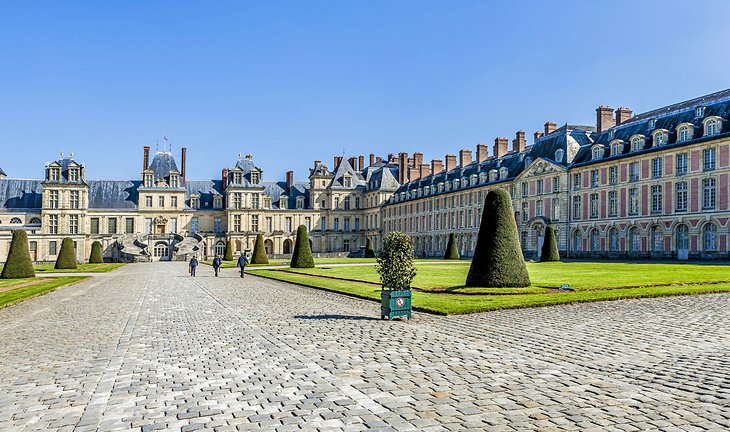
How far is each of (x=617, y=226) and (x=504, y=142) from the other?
2072 cm

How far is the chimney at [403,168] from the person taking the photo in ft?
262

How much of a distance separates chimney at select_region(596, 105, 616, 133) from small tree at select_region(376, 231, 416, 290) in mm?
43821

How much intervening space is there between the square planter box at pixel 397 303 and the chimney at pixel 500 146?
52.9 metres

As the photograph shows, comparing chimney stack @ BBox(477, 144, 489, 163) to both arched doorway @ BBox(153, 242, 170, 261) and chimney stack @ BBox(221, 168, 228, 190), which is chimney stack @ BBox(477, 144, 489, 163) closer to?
chimney stack @ BBox(221, 168, 228, 190)

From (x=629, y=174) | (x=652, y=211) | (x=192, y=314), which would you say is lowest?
(x=192, y=314)

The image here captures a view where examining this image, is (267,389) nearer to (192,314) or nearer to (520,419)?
(520,419)

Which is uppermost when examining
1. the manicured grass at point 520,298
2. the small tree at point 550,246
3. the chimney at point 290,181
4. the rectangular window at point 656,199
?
the chimney at point 290,181

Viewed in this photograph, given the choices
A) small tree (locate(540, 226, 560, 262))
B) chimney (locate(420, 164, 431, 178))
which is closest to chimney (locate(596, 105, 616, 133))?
small tree (locate(540, 226, 560, 262))

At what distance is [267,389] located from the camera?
6738mm

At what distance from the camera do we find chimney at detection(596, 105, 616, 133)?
51438 mm

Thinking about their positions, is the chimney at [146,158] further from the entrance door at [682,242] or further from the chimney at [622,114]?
the entrance door at [682,242]

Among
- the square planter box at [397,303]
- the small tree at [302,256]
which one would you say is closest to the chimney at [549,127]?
the small tree at [302,256]

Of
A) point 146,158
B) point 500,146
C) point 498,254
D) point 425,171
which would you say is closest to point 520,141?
point 500,146

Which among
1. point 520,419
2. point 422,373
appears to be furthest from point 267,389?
point 520,419
